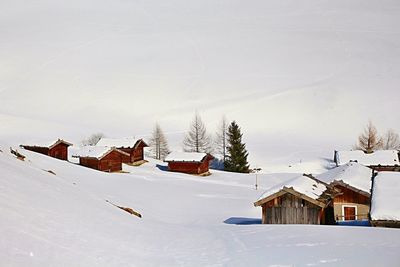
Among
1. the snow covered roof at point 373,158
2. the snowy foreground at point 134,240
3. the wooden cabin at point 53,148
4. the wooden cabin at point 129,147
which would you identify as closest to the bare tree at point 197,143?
the wooden cabin at point 129,147

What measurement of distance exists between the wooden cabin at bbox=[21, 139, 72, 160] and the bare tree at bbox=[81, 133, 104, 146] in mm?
23474

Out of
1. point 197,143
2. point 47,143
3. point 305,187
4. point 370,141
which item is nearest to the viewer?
point 305,187

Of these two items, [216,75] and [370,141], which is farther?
[216,75]

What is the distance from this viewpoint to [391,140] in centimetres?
6744

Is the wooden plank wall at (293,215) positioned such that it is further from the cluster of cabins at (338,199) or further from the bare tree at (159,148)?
the bare tree at (159,148)

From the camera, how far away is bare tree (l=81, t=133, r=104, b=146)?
71.0 m

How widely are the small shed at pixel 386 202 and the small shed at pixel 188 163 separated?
2832 centimetres

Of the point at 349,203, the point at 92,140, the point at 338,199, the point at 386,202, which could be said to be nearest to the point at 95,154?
the point at 338,199

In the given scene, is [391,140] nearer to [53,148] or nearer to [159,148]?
[159,148]

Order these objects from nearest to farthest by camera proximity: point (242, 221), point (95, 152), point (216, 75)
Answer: point (242, 221)
point (95, 152)
point (216, 75)

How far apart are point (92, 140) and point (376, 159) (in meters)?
→ 47.3

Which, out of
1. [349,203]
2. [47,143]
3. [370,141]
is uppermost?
[370,141]

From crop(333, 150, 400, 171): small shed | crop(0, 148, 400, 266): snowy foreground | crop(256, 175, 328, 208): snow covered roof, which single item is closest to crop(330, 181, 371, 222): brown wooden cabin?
crop(256, 175, 328, 208): snow covered roof

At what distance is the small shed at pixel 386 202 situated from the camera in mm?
17203
